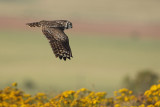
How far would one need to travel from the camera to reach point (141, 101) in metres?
13.6

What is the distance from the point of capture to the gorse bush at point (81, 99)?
1206 cm

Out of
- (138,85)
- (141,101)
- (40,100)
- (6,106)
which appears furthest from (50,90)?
(138,85)

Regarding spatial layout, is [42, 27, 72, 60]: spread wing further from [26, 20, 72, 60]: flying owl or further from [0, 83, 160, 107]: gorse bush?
[0, 83, 160, 107]: gorse bush

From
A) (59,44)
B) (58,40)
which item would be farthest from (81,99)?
(58,40)

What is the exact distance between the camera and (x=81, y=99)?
1256 cm

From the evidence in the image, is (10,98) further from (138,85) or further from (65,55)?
(138,85)

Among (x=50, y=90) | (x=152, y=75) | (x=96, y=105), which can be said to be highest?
(x=152, y=75)

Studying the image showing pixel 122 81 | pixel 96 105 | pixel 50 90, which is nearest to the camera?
pixel 96 105

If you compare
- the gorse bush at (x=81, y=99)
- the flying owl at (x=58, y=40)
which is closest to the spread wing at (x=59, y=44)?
the flying owl at (x=58, y=40)

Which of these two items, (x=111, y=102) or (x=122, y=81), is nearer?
(x=111, y=102)

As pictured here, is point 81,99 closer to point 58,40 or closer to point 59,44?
point 59,44

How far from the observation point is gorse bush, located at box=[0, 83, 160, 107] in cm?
1206

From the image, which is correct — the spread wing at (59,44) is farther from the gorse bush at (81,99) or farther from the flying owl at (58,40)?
the gorse bush at (81,99)

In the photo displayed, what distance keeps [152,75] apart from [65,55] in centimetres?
1362
